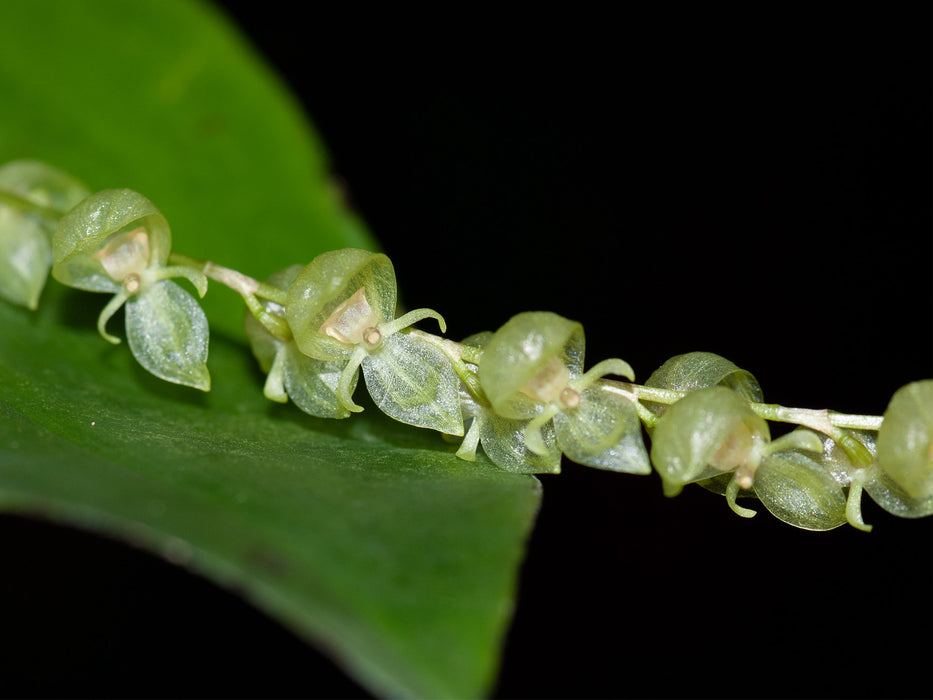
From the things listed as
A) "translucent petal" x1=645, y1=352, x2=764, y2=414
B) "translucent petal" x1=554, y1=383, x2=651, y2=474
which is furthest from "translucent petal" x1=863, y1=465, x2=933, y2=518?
Result: "translucent petal" x1=554, y1=383, x2=651, y2=474

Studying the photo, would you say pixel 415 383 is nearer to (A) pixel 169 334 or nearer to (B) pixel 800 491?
(A) pixel 169 334

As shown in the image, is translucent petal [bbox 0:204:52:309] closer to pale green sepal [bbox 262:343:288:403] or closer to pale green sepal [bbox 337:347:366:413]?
pale green sepal [bbox 262:343:288:403]

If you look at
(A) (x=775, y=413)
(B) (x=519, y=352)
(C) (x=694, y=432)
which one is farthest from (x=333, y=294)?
(A) (x=775, y=413)

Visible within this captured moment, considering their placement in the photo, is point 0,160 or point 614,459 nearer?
point 614,459

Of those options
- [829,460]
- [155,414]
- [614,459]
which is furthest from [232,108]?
[829,460]

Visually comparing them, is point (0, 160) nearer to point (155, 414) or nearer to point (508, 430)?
point (155, 414)
